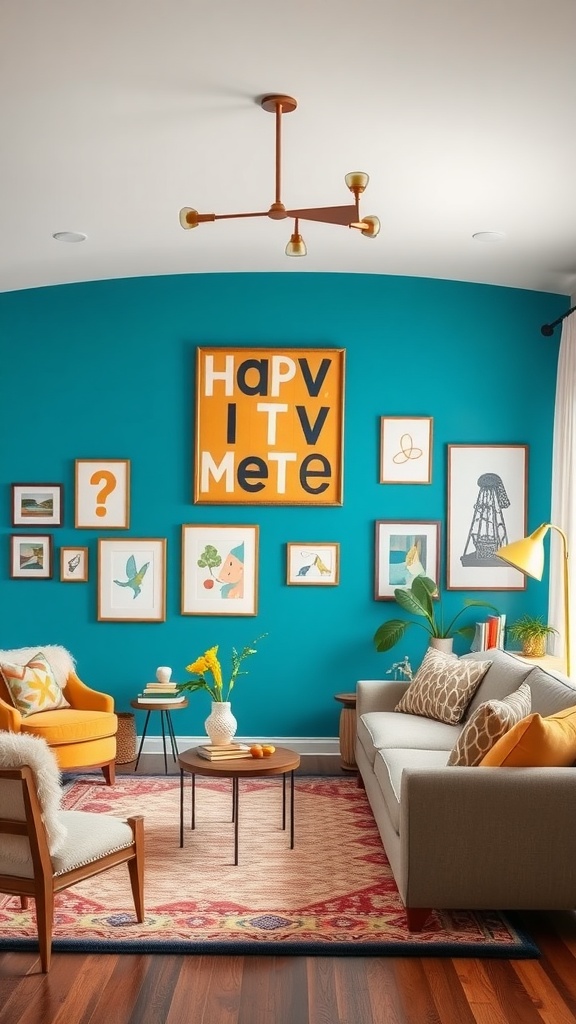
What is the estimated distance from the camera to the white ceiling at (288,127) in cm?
326

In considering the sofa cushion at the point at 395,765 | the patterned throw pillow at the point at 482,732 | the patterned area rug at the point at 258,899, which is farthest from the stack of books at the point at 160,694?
the patterned throw pillow at the point at 482,732

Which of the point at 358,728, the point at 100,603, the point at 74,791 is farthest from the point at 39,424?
the point at 358,728

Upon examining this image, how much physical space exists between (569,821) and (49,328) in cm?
444

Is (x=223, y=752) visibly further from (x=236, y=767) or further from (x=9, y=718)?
(x=9, y=718)

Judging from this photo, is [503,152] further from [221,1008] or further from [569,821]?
[221,1008]

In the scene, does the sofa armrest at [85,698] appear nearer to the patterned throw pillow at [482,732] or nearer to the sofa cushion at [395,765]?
the sofa cushion at [395,765]

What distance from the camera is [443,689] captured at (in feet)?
17.3

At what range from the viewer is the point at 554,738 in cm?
364

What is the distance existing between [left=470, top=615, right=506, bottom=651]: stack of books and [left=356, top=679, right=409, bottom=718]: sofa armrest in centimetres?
79

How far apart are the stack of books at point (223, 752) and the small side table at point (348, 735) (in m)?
1.44

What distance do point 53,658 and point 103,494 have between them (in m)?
1.12

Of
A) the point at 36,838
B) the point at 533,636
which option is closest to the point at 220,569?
the point at 533,636

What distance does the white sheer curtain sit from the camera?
233 inches

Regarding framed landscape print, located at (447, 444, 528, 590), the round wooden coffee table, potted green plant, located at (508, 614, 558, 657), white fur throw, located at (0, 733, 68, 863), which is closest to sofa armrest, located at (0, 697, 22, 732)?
the round wooden coffee table
